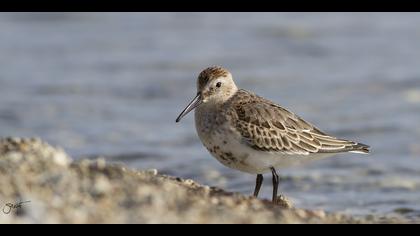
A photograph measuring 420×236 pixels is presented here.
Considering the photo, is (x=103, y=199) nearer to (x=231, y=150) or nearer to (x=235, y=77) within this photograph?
(x=231, y=150)

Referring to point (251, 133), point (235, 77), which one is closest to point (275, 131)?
point (251, 133)

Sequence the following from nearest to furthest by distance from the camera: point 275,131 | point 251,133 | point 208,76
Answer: point 251,133
point 275,131
point 208,76

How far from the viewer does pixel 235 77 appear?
640 inches

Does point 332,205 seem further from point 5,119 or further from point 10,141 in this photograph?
point 5,119

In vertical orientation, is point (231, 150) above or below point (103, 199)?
above

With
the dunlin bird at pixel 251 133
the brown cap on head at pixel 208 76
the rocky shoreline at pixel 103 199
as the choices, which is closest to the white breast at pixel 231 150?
the dunlin bird at pixel 251 133

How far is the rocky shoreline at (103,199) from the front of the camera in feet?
20.0

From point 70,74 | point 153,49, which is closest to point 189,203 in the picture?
point 70,74

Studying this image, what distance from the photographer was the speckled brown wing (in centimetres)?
832

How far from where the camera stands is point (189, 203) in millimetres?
6570

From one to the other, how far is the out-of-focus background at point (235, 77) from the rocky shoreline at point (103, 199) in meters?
3.66

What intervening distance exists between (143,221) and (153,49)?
39.6ft

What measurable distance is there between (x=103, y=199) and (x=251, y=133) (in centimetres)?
224

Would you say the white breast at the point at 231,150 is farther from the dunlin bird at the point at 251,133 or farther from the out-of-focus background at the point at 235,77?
the out-of-focus background at the point at 235,77
